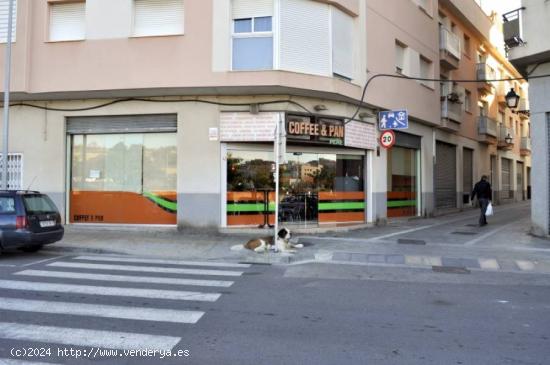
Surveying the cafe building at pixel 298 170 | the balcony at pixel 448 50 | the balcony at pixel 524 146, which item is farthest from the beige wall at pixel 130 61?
the balcony at pixel 524 146

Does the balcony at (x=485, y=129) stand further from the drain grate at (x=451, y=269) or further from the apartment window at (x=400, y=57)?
the drain grate at (x=451, y=269)

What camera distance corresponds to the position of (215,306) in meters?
5.98

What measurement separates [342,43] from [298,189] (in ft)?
15.4

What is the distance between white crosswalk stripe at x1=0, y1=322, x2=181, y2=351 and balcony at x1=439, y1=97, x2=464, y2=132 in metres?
18.5

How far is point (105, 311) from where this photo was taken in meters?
5.67

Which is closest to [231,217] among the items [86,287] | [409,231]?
[409,231]

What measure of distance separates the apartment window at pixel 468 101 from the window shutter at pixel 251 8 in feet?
50.3

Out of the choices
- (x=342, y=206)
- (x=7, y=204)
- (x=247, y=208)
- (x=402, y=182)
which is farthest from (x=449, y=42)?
(x=7, y=204)

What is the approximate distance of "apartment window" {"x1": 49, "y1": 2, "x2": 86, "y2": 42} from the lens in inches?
541

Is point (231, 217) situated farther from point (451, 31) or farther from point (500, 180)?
point (500, 180)

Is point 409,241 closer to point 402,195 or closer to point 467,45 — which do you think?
point 402,195

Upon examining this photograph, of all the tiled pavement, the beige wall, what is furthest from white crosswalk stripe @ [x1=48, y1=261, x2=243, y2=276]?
the beige wall

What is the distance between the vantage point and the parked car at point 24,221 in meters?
9.43

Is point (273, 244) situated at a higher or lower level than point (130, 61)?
lower
